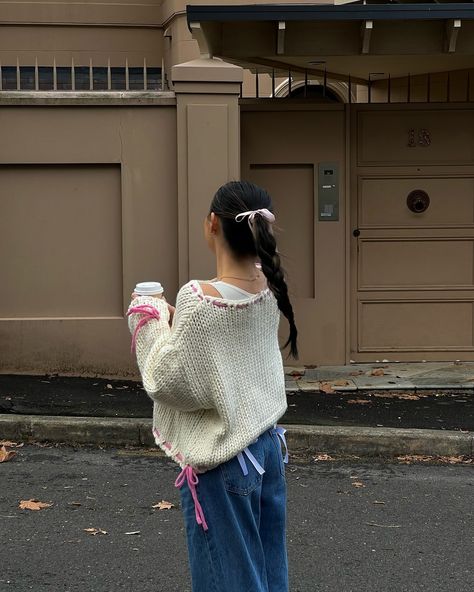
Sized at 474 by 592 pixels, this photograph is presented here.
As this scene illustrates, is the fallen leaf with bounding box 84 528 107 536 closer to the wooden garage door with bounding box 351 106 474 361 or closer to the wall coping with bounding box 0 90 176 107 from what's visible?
the wall coping with bounding box 0 90 176 107

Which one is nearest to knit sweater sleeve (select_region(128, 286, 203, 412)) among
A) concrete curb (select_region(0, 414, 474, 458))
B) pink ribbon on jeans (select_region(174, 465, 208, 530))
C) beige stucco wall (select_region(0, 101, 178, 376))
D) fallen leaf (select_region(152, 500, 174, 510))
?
pink ribbon on jeans (select_region(174, 465, 208, 530))

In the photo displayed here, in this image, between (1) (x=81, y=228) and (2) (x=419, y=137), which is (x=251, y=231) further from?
(2) (x=419, y=137)

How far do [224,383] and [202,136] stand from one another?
5.78 m

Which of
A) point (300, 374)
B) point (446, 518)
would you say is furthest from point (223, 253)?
point (300, 374)

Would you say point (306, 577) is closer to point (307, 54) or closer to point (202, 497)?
point (202, 497)

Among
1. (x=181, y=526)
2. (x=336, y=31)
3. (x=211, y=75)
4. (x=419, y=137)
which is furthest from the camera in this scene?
(x=419, y=137)

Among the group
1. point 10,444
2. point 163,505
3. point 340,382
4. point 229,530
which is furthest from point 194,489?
point 340,382

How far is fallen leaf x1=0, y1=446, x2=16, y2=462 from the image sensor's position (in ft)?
19.7

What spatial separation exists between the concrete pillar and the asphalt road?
8.87ft

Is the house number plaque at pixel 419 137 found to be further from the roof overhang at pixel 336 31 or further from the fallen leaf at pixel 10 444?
the fallen leaf at pixel 10 444

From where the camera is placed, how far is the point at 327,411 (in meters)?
7.09

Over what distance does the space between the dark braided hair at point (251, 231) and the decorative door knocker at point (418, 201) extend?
6531 millimetres

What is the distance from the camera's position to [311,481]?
5578 mm

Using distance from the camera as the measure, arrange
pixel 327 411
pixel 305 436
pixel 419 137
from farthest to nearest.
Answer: pixel 419 137 → pixel 327 411 → pixel 305 436
